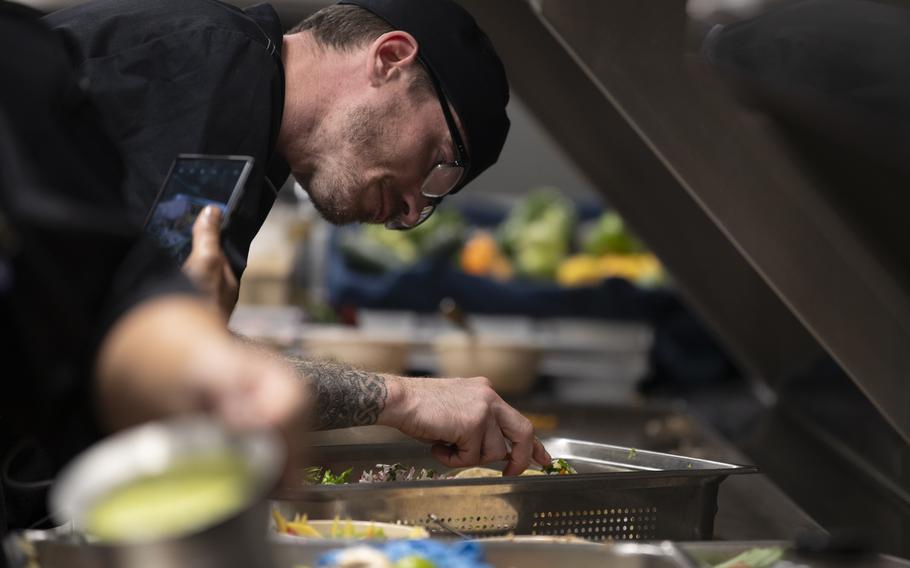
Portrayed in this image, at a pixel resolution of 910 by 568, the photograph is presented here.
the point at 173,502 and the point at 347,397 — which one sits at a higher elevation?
the point at 173,502

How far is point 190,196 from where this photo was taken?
1523 mm

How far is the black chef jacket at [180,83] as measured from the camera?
6.21ft

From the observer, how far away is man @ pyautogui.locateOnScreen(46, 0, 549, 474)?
1.92m

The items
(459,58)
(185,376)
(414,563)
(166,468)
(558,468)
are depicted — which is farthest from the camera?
(459,58)

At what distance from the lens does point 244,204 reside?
1.94 metres

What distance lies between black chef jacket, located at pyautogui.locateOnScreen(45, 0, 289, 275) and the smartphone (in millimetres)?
267

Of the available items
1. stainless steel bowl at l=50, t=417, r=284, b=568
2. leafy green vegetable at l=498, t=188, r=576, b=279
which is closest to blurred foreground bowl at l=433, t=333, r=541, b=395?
leafy green vegetable at l=498, t=188, r=576, b=279

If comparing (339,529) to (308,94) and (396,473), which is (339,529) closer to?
(396,473)

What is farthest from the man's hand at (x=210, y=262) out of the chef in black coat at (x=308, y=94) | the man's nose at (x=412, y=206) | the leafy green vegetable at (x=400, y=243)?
the leafy green vegetable at (x=400, y=243)

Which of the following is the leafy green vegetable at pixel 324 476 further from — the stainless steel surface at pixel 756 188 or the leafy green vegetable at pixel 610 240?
the leafy green vegetable at pixel 610 240

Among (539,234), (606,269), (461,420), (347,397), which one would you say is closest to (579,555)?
(461,420)

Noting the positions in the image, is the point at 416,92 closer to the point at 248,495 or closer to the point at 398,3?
the point at 398,3

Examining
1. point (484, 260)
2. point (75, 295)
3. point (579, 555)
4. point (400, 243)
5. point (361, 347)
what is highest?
point (75, 295)

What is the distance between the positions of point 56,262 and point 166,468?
335 mm
